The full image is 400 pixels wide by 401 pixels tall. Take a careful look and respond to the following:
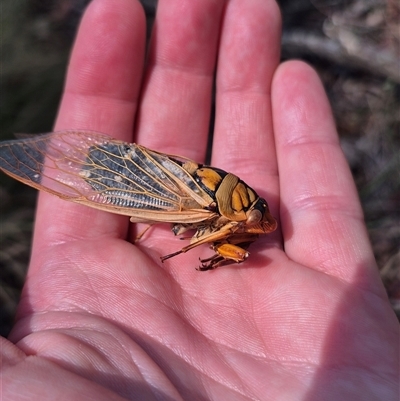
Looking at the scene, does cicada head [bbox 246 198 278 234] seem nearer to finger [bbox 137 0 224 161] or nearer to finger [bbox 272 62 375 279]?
finger [bbox 272 62 375 279]

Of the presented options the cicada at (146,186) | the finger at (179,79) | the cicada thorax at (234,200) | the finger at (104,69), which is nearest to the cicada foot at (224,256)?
the cicada at (146,186)

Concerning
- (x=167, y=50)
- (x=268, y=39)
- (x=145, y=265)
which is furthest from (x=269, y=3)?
(x=145, y=265)

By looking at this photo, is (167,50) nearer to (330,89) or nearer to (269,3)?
(269,3)

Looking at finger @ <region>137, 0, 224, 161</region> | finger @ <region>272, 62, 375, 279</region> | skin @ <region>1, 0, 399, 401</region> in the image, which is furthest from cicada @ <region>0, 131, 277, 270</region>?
finger @ <region>137, 0, 224, 161</region>

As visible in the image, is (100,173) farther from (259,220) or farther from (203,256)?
(259,220)

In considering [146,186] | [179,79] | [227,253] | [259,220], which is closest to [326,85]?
[179,79]

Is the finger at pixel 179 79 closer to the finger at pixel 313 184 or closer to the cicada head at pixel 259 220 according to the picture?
the finger at pixel 313 184

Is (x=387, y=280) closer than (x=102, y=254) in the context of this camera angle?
No
